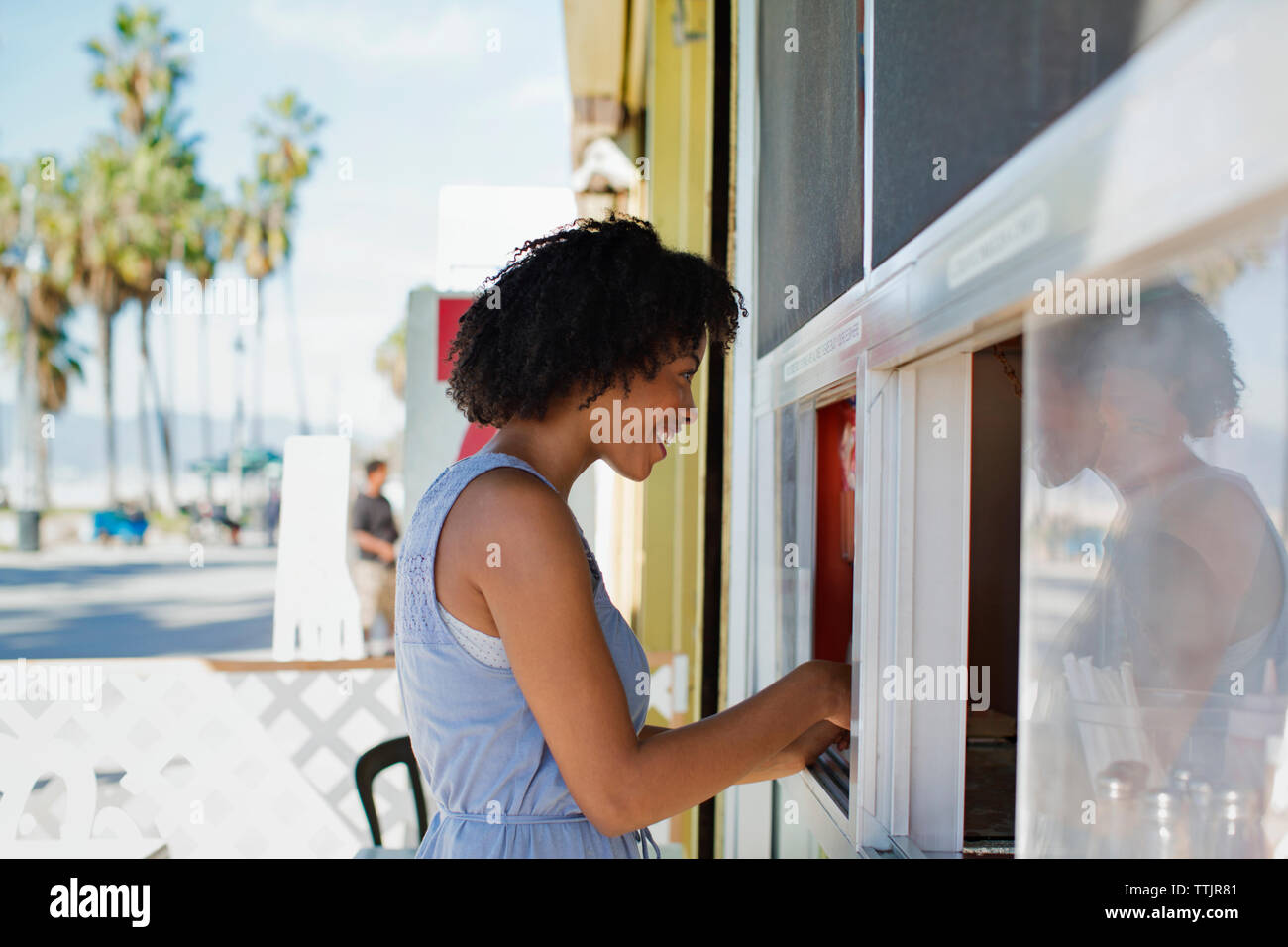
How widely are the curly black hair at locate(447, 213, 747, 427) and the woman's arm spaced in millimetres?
165

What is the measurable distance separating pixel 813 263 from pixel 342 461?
3413mm

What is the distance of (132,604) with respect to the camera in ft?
43.7

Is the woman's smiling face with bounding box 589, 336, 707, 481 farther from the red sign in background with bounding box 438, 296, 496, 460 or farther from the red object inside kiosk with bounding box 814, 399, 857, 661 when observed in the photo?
the red sign in background with bounding box 438, 296, 496, 460

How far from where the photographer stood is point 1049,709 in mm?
764

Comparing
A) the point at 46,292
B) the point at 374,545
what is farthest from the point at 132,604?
the point at 46,292

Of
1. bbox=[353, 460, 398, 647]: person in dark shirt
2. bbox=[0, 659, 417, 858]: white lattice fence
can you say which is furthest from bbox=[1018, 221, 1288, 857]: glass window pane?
bbox=[353, 460, 398, 647]: person in dark shirt

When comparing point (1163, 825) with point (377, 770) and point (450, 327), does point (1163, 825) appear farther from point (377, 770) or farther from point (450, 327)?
point (450, 327)

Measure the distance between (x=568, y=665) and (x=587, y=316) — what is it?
39 cm

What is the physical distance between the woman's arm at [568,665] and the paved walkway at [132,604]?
28.1ft

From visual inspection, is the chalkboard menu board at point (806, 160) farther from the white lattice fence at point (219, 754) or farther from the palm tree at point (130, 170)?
Answer: the palm tree at point (130, 170)

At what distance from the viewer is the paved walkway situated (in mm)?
9969

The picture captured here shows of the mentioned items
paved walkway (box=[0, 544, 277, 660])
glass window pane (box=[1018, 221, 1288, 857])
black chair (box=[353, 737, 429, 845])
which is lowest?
paved walkway (box=[0, 544, 277, 660])

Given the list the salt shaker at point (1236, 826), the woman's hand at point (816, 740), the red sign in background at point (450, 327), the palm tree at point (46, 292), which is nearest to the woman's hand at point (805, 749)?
the woman's hand at point (816, 740)

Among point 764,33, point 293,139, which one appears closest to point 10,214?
point 293,139
